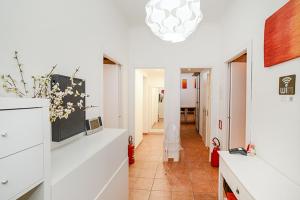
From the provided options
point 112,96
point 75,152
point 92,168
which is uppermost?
point 112,96

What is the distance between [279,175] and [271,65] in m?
1.02

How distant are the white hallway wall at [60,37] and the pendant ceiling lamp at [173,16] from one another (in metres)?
0.77

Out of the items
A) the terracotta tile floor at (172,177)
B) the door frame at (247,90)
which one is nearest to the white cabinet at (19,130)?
the terracotta tile floor at (172,177)

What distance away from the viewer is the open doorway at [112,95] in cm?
360

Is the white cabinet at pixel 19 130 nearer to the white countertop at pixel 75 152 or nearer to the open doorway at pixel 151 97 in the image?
the white countertop at pixel 75 152

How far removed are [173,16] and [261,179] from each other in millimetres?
1693

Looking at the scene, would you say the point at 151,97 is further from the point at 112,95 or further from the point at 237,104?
the point at 237,104

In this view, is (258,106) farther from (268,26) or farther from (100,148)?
(100,148)

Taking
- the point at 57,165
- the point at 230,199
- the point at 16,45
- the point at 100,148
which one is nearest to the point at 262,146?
the point at 230,199

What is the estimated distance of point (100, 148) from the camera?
158cm

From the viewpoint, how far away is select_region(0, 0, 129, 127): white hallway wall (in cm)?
116

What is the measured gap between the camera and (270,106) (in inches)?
72.9

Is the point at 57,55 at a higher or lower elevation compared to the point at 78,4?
lower

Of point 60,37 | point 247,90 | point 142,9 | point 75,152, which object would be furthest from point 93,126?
point 142,9
